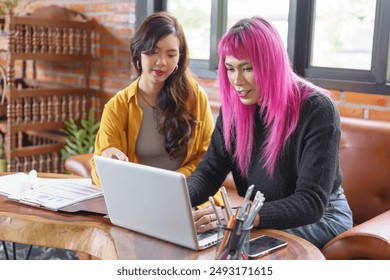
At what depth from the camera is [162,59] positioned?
2.06m

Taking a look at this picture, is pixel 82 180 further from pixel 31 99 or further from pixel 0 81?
pixel 0 81

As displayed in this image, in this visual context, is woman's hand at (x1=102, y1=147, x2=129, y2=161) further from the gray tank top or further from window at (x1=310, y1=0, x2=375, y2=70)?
window at (x1=310, y1=0, x2=375, y2=70)

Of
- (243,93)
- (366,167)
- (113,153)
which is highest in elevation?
(243,93)

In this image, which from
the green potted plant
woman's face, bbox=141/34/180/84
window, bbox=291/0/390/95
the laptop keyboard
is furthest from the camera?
the green potted plant

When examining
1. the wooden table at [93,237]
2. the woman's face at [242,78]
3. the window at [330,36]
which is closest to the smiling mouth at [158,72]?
the woman's face at [242,78]

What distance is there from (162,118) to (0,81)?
8.29 ft

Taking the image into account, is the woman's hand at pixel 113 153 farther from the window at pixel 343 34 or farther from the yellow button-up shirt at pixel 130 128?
the window at pixel 343 34

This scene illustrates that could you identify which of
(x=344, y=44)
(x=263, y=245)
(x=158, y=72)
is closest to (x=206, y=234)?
(x=263, y=245)

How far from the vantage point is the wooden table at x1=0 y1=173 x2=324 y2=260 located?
130cm

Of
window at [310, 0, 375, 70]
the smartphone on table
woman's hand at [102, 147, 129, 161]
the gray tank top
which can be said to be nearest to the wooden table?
the smartphone on table

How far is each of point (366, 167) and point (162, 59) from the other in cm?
92

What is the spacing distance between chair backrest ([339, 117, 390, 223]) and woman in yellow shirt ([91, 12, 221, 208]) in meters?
0.57

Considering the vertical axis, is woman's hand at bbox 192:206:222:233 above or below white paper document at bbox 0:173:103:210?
above

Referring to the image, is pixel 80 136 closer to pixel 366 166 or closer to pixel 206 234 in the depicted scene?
pixel 366 166
